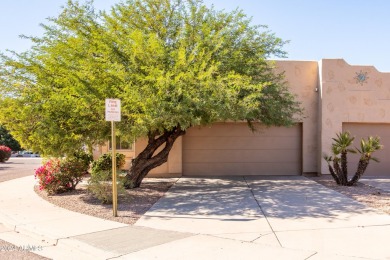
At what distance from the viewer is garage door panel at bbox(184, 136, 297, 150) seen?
701 inches

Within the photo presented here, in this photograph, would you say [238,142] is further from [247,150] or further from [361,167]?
[361,167]

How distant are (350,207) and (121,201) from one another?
19.7ft

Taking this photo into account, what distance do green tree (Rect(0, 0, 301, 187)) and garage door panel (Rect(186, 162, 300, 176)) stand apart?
478cm

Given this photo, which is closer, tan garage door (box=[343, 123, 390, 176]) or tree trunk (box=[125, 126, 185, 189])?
tree trunk (box=[125, 126, 185, 189])

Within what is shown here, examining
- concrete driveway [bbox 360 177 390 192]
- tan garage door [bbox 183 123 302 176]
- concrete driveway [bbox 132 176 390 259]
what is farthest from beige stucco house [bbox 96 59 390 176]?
concrete driveway [bbox 132 176 390 259]

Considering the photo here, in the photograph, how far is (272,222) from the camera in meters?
8.17

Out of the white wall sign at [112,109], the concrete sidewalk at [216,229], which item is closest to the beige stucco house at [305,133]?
the concrete sidewalk at [216,229]

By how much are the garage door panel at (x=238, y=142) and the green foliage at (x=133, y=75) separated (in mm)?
4589

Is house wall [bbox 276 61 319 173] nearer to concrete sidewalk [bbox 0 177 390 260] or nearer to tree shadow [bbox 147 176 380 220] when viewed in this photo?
tree shadow [bbox 147 176 380 220]

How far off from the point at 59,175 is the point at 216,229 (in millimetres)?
6486

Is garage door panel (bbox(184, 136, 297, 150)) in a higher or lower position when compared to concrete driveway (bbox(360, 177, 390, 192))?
higher

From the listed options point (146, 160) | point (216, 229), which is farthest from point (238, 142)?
point (216, 229)

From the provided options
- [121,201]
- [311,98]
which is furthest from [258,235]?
[311,98]

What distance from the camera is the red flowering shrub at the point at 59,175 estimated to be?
Answer: 12.1m
